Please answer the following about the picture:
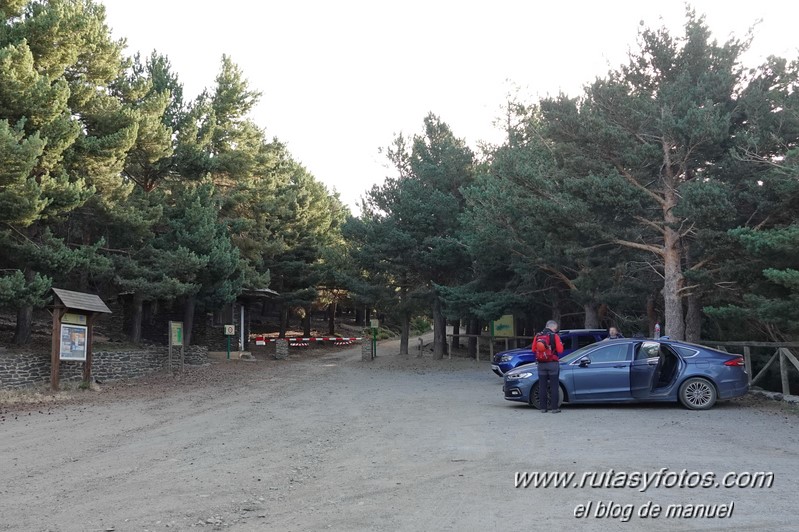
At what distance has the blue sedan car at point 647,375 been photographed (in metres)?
12.7

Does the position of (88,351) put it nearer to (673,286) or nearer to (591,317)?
(673,286)

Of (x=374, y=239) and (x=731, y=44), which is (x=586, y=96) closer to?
(x=731, y=44)

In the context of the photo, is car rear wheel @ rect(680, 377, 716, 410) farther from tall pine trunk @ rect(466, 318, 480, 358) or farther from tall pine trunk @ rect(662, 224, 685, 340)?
tall pine trunk @ rect(466, 318, 480, 358)

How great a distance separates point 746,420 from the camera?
37.3 feet

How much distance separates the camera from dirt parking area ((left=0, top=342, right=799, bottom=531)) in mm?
5762

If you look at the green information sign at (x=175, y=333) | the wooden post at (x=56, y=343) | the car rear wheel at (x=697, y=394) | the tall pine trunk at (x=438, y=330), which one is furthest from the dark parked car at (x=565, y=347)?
the tall pine trunk at (x=438, y=330)

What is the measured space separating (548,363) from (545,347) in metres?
0.45

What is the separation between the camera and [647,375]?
12.9m

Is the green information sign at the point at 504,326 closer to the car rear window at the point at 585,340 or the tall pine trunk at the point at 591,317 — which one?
the tall pine trunk at the point at 591,317

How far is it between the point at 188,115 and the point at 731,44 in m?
21.2

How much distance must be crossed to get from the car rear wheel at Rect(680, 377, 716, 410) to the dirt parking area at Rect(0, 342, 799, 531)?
9.0 inches

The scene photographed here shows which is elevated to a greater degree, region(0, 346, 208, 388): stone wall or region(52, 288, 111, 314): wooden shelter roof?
region(52, 288, 111, 314): wooden shelter roof

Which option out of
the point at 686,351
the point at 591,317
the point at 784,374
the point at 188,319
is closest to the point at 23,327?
the point at 188,319

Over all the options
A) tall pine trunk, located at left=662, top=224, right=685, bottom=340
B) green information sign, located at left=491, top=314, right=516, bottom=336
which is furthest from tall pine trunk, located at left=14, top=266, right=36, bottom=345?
tall pine trunk, located at left=662, top=224, right=685, bottom=340
